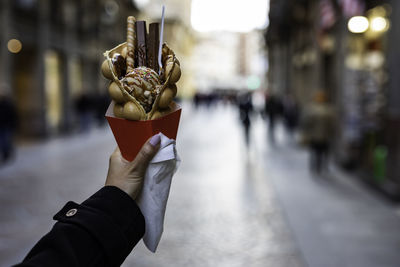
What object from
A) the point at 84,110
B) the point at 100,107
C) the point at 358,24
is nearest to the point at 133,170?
the point at 358,24

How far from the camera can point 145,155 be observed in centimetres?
190

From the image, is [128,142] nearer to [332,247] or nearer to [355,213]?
[332,247]

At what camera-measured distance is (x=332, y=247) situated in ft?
20.1

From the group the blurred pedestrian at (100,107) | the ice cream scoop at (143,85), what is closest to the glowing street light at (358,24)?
the ice cream scoop at (143,85)

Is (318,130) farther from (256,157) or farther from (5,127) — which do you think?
(5,127)

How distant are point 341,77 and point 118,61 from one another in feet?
37.3

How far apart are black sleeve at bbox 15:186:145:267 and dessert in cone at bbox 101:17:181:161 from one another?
24 cm

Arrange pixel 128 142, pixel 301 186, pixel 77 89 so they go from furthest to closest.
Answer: pixel 77 89 → pixel 301 186 → pixel 128 142

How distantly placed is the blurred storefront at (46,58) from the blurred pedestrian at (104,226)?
15.2 m

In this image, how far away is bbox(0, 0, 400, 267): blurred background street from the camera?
6.30 metres

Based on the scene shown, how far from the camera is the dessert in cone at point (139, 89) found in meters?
1.99

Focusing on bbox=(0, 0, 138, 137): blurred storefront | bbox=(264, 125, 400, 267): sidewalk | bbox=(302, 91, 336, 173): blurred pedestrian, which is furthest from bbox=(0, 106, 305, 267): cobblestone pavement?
bbox=(0, 0, 138, 137): blurred storefront

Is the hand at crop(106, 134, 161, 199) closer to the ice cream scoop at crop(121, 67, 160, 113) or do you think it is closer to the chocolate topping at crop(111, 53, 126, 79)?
the ice cream scoop at crop(121, 67, 160, 113)

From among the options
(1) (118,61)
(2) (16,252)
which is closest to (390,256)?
(2) (16,252)
